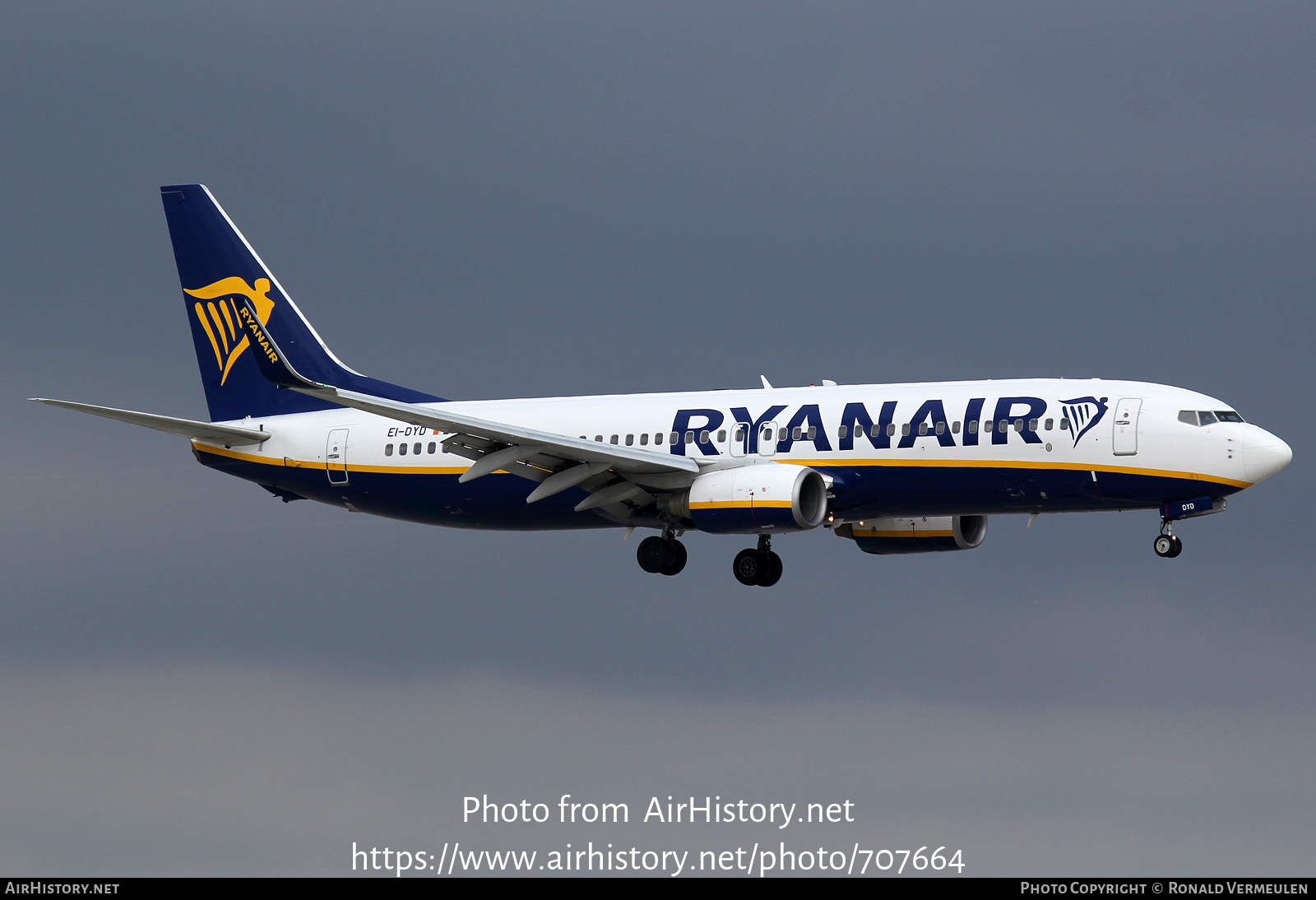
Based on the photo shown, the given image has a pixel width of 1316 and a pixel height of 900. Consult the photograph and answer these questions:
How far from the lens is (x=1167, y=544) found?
47781mm

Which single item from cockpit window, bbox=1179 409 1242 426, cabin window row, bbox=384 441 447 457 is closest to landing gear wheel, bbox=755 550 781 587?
cabin window row, bbox=384 441 447 457

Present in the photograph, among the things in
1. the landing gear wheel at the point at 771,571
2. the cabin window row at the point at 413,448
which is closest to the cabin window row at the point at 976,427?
the landing gear wheel at the point at 771,571

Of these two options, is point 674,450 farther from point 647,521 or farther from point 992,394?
point 992,394

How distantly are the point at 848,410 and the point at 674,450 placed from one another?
5.63 meters

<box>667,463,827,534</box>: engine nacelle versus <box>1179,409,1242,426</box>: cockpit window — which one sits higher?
<box>1179,409,1242,426</box>: cockpit window

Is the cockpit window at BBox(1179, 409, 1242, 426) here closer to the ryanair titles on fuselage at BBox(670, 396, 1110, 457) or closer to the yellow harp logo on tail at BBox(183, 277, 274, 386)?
the ryanair titles on fuselage at BBox(670, 396, 1110, 457)

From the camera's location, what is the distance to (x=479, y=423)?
160ft

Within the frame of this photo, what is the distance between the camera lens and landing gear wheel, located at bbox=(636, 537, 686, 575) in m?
54.1

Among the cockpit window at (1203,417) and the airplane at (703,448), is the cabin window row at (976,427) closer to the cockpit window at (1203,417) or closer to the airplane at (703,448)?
the airplane at (703,448)

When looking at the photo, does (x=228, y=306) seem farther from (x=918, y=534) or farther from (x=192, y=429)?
(x=918, y=534)

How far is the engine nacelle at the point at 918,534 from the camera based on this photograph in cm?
5606

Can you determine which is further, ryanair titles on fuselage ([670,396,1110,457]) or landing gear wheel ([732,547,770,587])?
landing gear wheel ([732,547,770,587])

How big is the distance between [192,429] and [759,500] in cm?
2067

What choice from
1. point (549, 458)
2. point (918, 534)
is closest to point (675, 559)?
point (549, 458)
